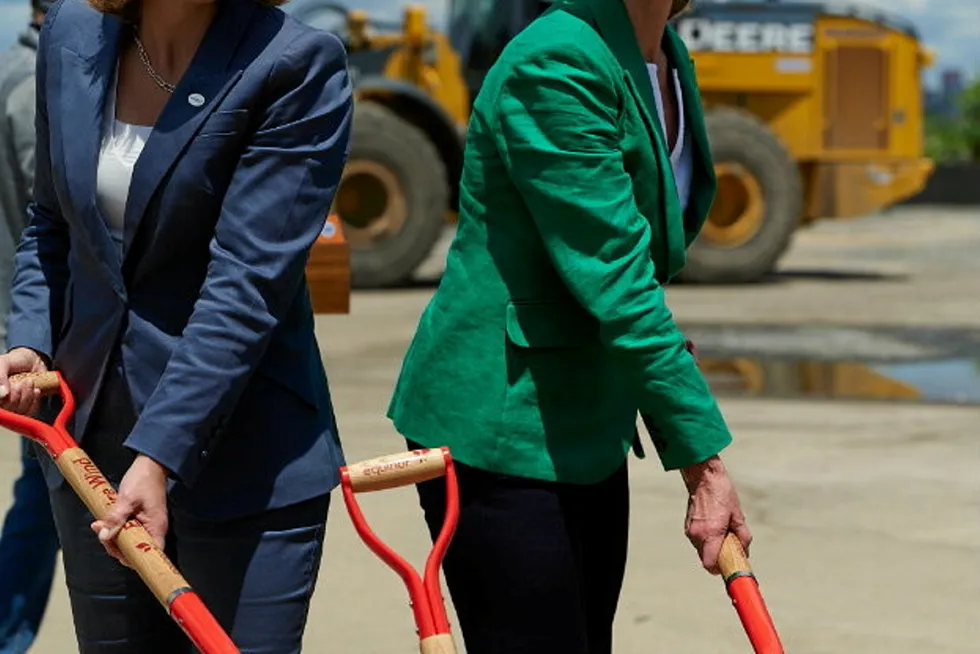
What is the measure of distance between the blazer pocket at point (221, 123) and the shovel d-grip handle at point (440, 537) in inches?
19.2

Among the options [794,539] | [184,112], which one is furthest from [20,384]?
[794,539]

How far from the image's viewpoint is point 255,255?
101 inches

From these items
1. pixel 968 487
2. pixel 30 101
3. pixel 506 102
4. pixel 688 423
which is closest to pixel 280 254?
pixel 506 102

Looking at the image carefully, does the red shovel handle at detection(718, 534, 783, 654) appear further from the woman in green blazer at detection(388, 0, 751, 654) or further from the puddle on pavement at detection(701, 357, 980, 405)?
the puddle on pavement at detection(701, 357, 980, 405)

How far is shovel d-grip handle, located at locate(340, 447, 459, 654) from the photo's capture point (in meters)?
2.29

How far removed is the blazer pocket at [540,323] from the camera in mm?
2732

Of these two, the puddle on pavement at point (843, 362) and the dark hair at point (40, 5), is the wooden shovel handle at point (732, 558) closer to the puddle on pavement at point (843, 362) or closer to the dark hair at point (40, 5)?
the dark hair at point (40, 5)

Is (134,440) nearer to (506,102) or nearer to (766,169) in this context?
(506,102)

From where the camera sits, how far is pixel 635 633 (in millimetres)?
5156

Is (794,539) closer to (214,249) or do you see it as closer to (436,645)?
(214,249)

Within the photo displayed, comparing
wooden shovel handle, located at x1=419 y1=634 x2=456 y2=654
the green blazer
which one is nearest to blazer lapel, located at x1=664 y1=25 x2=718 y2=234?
the green blazer

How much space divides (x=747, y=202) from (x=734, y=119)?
65 cm

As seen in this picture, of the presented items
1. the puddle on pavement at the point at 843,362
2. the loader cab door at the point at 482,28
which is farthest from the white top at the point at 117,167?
the loader cab door at the point at 482,28

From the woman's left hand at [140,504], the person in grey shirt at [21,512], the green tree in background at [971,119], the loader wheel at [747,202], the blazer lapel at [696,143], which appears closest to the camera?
the woman's left hand at [140,504]
